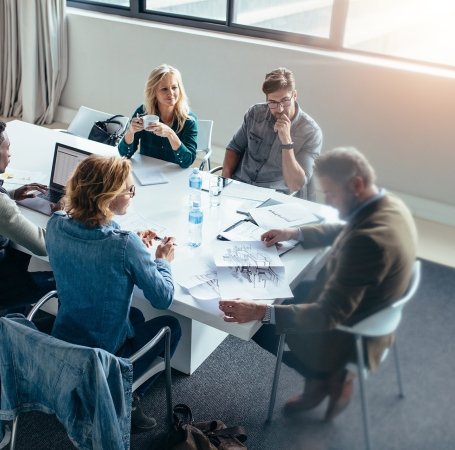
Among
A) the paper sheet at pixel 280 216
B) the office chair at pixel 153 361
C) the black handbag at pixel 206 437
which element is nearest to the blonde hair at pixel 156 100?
the paper sheet at pixel 280 216

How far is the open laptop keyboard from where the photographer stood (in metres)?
2.45

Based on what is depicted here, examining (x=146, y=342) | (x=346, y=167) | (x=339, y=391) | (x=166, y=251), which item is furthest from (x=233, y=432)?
(x=346, y=167)

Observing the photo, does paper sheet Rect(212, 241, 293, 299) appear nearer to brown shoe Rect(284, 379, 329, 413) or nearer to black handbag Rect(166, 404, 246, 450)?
black handbag Rect(166, 404, 246, 450)

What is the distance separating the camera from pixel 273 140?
2.76 meters

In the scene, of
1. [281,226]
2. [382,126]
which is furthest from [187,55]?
[382,126]

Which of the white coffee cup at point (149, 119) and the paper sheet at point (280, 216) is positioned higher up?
the white coffee cup at point (149, 119)

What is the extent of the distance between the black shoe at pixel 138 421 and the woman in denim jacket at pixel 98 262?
0.34 meters

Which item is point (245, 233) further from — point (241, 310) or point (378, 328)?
point (378, 328)

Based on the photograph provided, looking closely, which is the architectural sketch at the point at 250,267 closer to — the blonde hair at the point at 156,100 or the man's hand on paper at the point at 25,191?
the man's hand on paper at the point at 25,191

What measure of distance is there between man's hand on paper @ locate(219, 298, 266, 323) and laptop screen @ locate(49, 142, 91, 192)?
1.14 metres

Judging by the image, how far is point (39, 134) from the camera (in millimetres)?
3133

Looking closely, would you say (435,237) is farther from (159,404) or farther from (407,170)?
(159,404)

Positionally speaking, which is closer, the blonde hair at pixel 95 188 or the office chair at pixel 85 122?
the blonde hair at pixel 95 188

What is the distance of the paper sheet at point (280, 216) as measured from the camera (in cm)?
218
